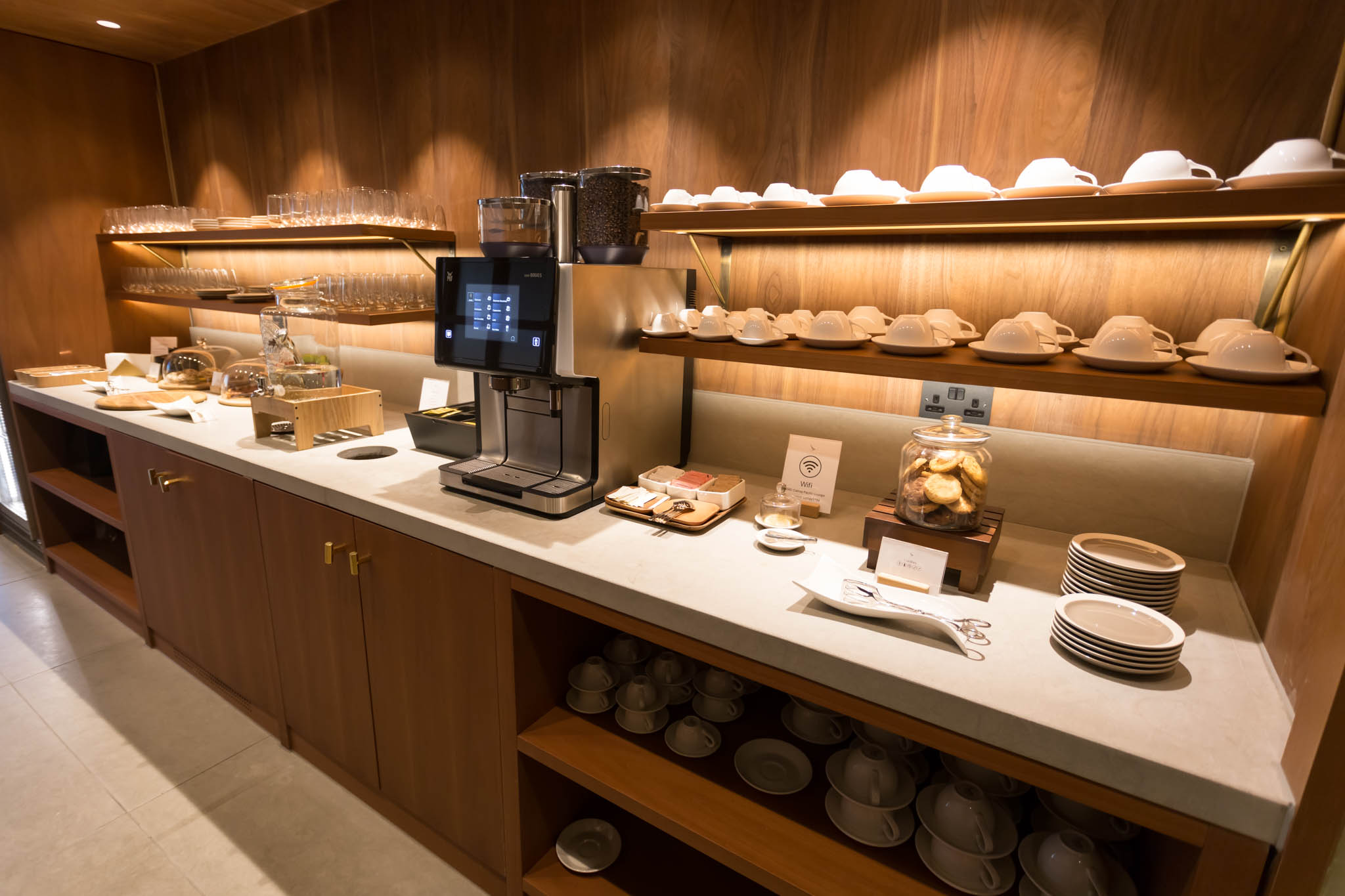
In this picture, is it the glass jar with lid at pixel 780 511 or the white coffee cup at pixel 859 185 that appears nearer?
the white coffee cup at pixel 859 185

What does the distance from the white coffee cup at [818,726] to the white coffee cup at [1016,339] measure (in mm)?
814

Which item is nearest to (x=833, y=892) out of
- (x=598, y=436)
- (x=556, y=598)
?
(x=556, y=598)

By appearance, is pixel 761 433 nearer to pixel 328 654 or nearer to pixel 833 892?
pixel 833 892

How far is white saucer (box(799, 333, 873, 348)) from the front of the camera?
4.45 ft

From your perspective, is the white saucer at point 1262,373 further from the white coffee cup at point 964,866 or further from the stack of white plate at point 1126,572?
the white coffee cup at point 964,866

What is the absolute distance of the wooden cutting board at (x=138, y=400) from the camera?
242cm

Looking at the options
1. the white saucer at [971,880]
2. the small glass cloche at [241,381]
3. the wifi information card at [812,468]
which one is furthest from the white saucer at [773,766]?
the small glass cloche at [241,381]

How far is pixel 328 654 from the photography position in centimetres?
179

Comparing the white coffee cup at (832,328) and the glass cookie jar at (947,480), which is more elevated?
the white coffee cup at (832,328)

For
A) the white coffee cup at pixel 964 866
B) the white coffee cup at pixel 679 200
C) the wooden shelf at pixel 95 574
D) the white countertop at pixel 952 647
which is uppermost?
the white coffee cup at pixel 679 200

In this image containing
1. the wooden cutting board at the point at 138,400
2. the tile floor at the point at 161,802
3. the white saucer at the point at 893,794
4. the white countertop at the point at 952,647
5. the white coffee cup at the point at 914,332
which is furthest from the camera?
the wooden cutting board at the point at 138,400

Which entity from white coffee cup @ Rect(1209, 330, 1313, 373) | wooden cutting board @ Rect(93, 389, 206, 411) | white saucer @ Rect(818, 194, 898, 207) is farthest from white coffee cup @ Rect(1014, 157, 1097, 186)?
wooden cutting board @ Rect(93, 389, 206, 411)

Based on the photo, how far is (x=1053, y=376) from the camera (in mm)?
1125

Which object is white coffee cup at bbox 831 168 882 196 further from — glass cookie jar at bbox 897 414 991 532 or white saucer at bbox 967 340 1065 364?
glass cookie jar at bbox 897 414 991 532
